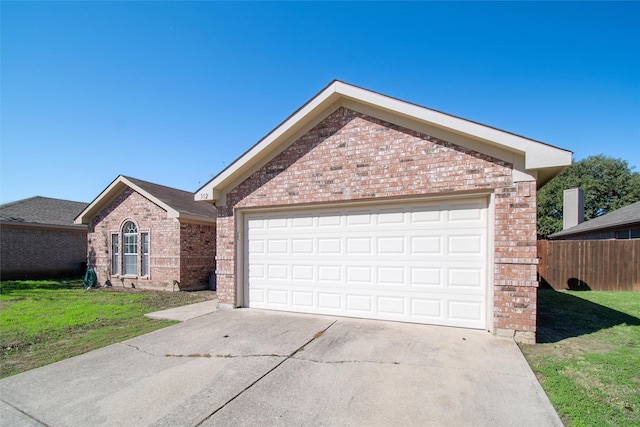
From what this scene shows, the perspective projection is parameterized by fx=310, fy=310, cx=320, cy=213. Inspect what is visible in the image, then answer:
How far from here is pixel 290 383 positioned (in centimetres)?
405

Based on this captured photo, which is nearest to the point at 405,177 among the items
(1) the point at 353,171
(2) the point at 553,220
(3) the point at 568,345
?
(1) the point at 353,171

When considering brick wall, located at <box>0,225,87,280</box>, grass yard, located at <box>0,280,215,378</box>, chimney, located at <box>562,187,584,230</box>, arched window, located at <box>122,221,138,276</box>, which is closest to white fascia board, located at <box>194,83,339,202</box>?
grass yard, located at <box>0,280,215,378</box>

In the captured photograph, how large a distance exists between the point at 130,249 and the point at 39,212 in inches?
375

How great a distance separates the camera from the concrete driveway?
3.32 meters

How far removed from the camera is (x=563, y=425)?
3.09m

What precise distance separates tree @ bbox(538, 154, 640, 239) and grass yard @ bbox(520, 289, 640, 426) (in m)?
35.3

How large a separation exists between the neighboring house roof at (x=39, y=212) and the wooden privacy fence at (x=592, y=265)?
25197mm

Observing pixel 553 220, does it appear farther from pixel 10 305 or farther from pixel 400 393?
pixel 10 305

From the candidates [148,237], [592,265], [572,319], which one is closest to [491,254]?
[572,319]

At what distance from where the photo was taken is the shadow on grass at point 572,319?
617cm

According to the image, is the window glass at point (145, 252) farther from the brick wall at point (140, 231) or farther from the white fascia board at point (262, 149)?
the white fascia board at point (262, 149)

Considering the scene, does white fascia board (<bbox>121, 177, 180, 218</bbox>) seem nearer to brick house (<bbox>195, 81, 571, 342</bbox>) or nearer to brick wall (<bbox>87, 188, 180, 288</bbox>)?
brick wall (<bbox>87, 188, 180, 288</bbox>)

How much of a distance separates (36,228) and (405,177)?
20679 mm

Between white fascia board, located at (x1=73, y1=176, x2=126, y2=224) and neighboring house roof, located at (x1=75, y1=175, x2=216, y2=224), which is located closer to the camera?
neighboring house roof, located at (x1=75, y1=175, x2=216, y2=224)
